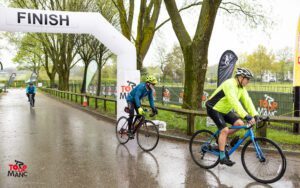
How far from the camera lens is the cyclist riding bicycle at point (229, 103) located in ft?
17.7

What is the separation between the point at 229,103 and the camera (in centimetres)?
567

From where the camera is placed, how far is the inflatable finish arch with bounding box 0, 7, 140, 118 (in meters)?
9.38

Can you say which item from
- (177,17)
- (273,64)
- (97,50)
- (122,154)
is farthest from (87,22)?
(273,64)

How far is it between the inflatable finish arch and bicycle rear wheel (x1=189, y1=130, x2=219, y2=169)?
4.37m

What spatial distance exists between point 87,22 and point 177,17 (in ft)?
13.6

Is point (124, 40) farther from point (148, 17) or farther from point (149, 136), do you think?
point (148, 17)

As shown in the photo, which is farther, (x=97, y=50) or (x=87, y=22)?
(x=97, y=50)

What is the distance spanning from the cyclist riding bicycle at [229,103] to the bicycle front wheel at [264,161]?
364mm

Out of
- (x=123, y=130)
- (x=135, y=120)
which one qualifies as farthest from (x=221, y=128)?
(x=123, y=130)

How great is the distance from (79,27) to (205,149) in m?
6.19

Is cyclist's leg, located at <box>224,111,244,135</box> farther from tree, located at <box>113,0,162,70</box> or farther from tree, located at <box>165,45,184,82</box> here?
tree, located at <box>165,45,184,82</box>

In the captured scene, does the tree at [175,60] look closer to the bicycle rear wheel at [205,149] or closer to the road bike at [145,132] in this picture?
the road bike at [145,132]

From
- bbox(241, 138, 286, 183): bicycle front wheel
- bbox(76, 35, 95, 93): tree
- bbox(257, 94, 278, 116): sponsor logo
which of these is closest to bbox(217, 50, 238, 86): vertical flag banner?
bbox(241, 138, 286, 183): bicycle front wheel

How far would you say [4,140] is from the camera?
29.7ft
